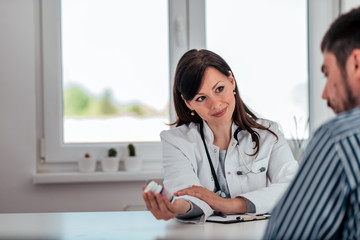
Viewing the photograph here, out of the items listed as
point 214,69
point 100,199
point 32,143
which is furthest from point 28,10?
point 214,69

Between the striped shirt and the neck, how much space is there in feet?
3.15

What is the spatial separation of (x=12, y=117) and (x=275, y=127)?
5.52 feet

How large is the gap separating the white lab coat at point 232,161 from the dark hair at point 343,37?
34.1 inches

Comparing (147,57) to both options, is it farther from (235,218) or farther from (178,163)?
(235,218)

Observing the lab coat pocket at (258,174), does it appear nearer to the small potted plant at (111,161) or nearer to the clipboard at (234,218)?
the clipboard at (234,218)

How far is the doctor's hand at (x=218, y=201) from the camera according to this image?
158 centimetres

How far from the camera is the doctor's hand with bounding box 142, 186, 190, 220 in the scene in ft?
4.70

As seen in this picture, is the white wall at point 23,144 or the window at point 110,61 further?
the window at point 110,61

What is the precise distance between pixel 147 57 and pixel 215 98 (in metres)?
1.29

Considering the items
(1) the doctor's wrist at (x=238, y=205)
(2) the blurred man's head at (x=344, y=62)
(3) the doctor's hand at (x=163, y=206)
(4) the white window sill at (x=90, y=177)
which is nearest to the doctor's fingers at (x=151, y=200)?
(3) the doctor's hand at (x=163, y=206)

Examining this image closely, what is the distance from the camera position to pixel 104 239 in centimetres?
129

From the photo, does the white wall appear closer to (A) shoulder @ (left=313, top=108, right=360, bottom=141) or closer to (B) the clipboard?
(B) the clipboard

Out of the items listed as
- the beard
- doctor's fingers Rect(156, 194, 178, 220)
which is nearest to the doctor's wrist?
doctor's fingers Rect(156, 194, 178, 220)

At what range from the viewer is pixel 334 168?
0.88m
